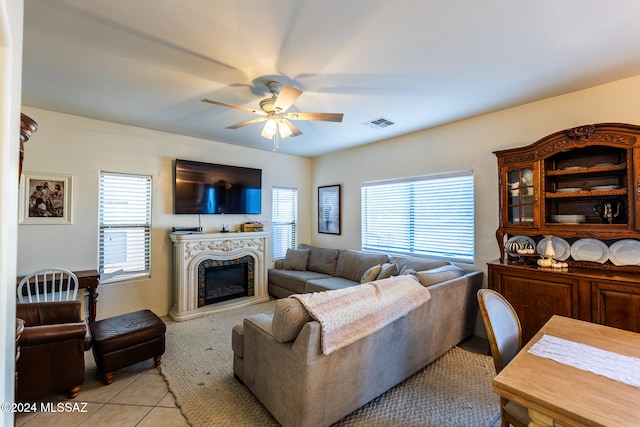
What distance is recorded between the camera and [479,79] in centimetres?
251

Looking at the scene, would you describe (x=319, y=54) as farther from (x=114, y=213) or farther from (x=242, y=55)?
(x=114, y=213)

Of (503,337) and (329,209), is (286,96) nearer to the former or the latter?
(503,337)

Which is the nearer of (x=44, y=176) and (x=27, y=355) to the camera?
(x=27, y=355)

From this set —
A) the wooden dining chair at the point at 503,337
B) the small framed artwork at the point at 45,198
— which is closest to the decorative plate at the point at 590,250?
the wooden dining chair at the point at 503,337

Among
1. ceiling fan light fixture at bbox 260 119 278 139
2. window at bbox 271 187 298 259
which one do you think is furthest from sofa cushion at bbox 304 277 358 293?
ceiling fan light fixture at bbox 260 119 278 139

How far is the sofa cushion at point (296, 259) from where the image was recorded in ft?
16.7

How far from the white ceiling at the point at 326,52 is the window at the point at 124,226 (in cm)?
103

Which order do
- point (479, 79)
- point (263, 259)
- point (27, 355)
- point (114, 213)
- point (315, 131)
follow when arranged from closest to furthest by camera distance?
point (27, 355) < point (479, 79) < point (114, 213) < point (315, 131) < point (263, 259)

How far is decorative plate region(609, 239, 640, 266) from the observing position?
96.0 inches

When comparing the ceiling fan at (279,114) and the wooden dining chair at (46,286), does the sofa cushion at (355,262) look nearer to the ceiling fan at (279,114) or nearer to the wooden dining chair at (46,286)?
the ceiling fan at (279,114)

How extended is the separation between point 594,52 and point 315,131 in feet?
9.48

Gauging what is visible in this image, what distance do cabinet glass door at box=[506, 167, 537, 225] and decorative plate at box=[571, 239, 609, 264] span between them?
1.49ft

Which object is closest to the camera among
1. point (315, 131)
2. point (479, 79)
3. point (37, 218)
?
point (479, 79)

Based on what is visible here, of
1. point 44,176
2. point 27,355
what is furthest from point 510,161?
point 44,176
